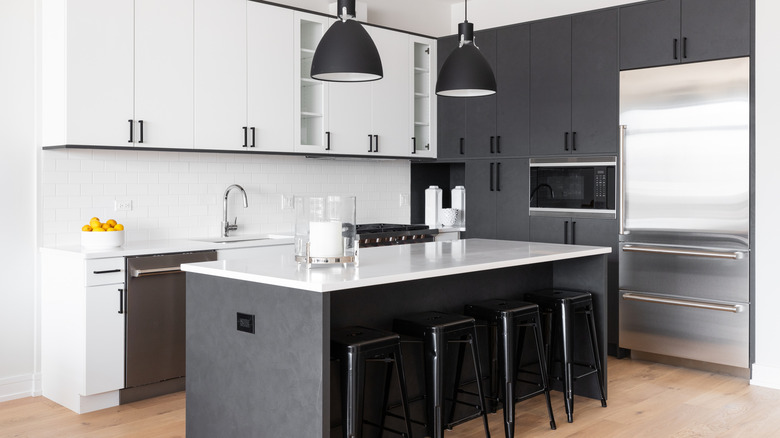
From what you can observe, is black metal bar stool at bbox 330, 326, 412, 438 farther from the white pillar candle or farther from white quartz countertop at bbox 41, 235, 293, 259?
white quartz countertop at bbox 41, 235, 293, 259

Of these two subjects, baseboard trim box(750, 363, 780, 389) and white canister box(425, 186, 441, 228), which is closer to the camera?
baseboard trim box(750, 363, 780, 389)

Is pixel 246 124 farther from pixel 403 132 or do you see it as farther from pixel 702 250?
pixel 702 250

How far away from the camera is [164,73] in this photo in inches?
184

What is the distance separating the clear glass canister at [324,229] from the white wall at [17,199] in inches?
87.5

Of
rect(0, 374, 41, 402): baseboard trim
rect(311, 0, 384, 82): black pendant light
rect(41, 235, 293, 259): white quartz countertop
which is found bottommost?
rect(0, 374, 41, 402): baseboard trim

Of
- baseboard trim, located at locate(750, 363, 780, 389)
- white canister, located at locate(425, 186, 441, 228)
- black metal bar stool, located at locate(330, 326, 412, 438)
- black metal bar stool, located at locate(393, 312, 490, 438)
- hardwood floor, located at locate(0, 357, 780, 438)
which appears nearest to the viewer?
black metal bar stool, located at locate(330, 326, 412, 438)

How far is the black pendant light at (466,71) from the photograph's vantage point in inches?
157

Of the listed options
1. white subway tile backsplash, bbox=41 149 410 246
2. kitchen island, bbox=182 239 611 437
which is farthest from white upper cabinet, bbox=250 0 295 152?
kitchen island, bbox=182 239 611 437

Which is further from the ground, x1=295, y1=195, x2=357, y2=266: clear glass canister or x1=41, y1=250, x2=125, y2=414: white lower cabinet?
x1=295, y1=195, x2=357, y2=266: clear glass canister

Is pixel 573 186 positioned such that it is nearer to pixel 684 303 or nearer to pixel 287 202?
pixel 684 303

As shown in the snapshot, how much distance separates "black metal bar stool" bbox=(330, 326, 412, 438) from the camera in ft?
9.61

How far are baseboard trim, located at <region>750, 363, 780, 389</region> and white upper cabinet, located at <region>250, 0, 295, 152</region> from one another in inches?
141

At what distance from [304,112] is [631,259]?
2.72 metres

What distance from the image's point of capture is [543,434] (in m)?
3.79
